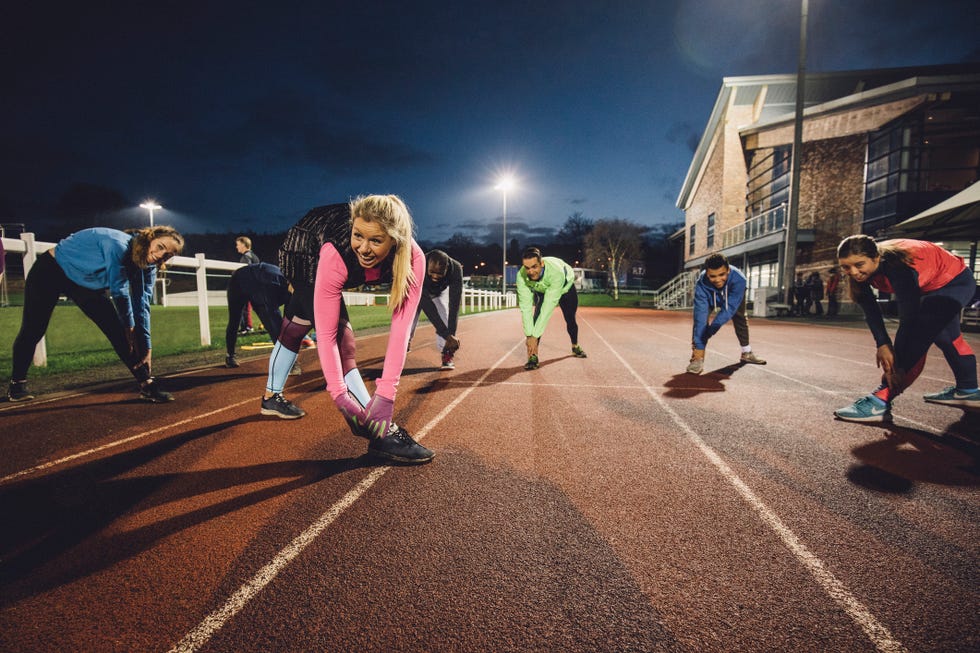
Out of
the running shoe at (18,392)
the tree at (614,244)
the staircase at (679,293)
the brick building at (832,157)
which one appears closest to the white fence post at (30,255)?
the running shoe at (18,392)

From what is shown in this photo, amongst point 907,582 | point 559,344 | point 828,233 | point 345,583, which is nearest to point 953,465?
point 907,582

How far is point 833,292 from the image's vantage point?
1703 centimetres

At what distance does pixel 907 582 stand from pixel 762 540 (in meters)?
0.48

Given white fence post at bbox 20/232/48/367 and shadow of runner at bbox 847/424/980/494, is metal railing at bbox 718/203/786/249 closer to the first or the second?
shadow of runner at bbox 847/424/980/494

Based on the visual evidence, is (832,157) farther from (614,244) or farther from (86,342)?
(614,244)

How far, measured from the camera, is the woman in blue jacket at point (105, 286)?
147 inches

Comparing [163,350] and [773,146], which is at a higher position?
[773,146]

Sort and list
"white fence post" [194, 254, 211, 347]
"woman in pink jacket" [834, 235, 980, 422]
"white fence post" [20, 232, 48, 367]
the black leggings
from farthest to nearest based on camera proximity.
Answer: "white fence post" [194, 254, 211, 347] → "white fence post" [20, 232, 48, 367] → the black leggings → "woman in pink jacket" [834, 235, 980, 422]

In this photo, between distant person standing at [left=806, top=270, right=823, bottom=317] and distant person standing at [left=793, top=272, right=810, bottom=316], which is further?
distant person standing at [left=793, top=272, right=810, bottom=316]

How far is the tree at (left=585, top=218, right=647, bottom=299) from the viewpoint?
53875 mm

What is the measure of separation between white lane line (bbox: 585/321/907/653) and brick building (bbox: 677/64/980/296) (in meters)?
18.8

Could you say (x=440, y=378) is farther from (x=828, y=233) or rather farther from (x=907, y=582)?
(x=828, y=233)

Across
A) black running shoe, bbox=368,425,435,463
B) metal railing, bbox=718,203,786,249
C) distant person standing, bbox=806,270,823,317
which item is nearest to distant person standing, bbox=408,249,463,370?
black running shoe, bbox=368,425,435,463

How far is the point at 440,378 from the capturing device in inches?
219
